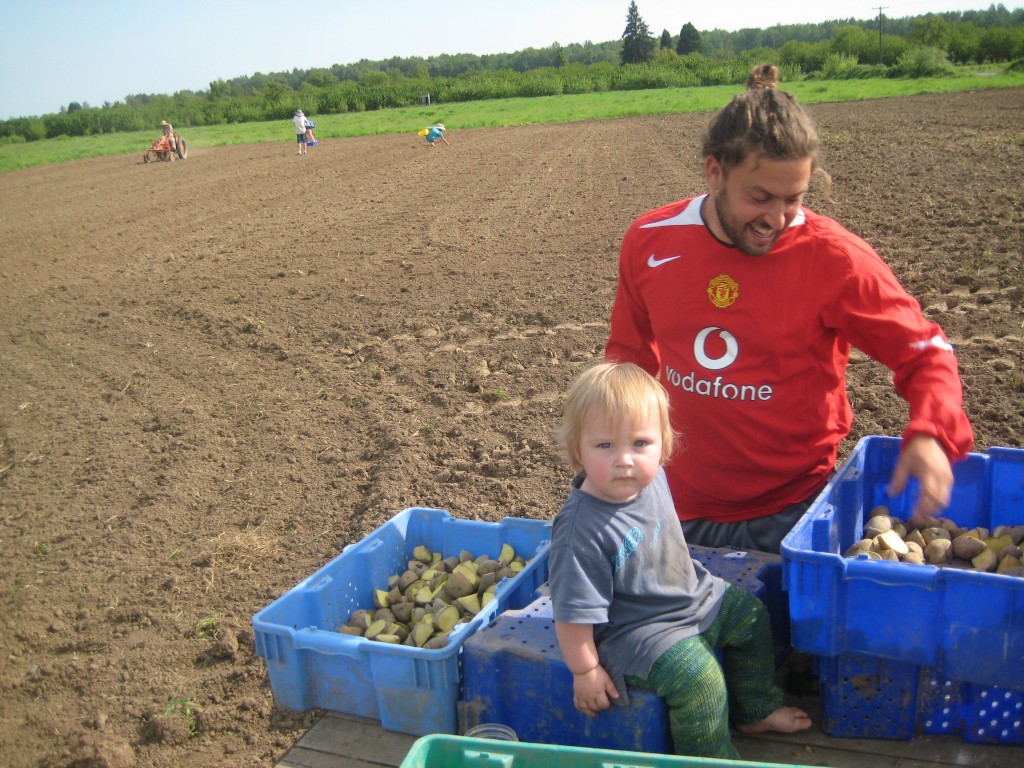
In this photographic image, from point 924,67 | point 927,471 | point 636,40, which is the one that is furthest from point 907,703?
point 636,40

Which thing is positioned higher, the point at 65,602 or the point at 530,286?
the point at 530,286

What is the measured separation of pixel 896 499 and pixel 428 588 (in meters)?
1.70

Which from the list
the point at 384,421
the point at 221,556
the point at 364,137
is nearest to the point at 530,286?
the point at 384,421

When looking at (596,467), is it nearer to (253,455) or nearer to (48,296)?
(253,455)

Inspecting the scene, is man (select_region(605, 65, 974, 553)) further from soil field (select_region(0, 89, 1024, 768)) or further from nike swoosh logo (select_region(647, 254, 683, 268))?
soil field (select_region(0, 89, 1024, 768))

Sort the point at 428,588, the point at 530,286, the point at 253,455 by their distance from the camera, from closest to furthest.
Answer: the point at 428,588, the point at 253,455, the point at 530,286

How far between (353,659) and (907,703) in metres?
1.56

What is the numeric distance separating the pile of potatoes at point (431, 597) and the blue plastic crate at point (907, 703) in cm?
118

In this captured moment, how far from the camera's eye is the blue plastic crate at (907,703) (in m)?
2.39

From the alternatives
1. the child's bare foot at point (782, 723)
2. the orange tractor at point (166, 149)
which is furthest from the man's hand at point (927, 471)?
the orange tractor at point (166, 149)

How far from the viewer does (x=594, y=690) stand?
7.75ft

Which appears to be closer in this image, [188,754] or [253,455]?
[188,754]

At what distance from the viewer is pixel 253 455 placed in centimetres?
548

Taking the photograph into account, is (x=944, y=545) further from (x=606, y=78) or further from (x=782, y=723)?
(x=606, y=78)
